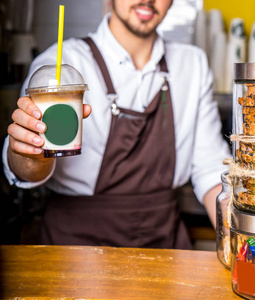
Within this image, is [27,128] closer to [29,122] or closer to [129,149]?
[29,122]

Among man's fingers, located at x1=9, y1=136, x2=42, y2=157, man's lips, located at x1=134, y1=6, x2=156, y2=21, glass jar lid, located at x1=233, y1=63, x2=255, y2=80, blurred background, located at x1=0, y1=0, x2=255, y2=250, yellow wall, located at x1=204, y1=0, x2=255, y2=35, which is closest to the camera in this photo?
glass jar lid, located at x1=233, y1=63, x2=255, y2=80

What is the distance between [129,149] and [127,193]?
0.16m

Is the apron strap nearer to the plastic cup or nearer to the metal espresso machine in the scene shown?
the plastic cup

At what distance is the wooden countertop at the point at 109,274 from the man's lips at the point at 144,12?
0.90 meters

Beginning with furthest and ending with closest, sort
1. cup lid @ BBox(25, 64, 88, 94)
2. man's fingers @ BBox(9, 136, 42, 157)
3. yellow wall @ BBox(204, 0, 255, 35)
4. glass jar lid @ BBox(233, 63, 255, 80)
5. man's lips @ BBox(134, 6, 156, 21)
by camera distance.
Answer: yellow wall @ BBox(204, 0, 255, 35), man's lips @ BBox(134, 6, 156, 21), man's fingers @ BBox(9, 136, 42, 157), cup lid @ BBox(25, 64, 88, 94), glass jar lid @ BBox(233, 63, 255, 80)

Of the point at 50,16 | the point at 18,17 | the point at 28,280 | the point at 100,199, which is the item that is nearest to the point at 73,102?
the point at 28,280

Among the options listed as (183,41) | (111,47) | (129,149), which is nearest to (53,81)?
(129,149)

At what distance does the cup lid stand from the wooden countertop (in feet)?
1.28

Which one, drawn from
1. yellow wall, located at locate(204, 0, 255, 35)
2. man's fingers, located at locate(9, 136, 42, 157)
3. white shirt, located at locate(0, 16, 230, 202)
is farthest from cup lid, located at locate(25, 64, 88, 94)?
yellow wall, located at locate(204, 0, 255, 35)

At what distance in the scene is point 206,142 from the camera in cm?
176

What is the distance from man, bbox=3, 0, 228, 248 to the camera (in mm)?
1595

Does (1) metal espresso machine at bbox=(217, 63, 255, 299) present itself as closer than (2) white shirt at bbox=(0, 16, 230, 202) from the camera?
Yes

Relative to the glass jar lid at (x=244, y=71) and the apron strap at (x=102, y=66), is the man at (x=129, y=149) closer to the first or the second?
the apron strap at (x=102, y=66)

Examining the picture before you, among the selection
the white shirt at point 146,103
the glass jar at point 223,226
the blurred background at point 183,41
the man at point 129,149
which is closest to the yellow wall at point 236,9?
the blurred background at point 183,41
